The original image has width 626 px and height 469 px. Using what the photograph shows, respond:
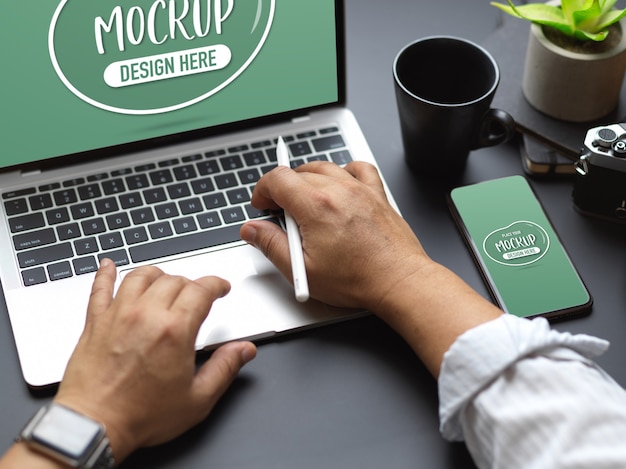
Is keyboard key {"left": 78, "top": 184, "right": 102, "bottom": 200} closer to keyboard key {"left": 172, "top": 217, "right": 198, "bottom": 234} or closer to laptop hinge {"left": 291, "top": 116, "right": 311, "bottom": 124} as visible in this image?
keyboard key {"left": 172, "top": 217, "right": 198, "bottom": 234}

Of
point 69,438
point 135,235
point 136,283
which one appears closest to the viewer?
point 69,438

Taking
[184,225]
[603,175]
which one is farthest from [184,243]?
[603,175]

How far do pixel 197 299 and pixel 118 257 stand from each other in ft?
0.48

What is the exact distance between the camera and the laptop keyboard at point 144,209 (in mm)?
854

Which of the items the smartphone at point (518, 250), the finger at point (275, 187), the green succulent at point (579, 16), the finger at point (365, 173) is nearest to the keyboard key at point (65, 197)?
the finger at point (275, 187)

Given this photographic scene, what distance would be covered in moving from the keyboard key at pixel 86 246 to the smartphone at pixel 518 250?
40 cm

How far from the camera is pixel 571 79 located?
0.91 meters

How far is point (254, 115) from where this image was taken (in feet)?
3.09

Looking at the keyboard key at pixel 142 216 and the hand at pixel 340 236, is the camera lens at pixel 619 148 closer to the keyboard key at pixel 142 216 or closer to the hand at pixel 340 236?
the hand at pixel 340 236

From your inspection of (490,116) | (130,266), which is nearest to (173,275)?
(130,266)

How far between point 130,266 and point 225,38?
0.27 m

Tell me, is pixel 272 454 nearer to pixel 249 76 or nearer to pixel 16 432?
pixel 16 432

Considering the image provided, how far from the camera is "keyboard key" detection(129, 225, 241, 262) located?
33.6 inches

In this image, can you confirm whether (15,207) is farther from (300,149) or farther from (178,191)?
(300,149)
